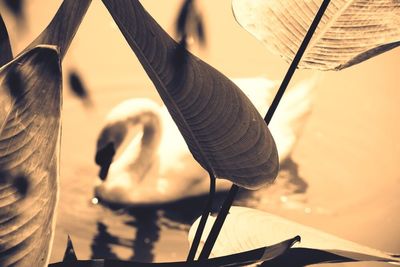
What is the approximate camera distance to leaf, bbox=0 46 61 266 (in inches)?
9.5

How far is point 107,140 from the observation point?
2.76 feet

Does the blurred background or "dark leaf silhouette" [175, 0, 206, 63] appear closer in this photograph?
"dark leaf silhouette" [175, 0, 206, 63]

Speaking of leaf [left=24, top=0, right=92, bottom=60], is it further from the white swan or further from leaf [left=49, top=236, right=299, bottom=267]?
the white swan

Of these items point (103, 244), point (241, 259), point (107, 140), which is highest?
point (241, 259)

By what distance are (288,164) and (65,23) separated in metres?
0.90

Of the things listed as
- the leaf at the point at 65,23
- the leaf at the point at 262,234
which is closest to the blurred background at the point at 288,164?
the leaf at the point at 262,234

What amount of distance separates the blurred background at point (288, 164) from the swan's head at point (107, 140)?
2.3 inches

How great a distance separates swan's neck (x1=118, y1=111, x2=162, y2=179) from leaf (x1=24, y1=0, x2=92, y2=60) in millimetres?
856

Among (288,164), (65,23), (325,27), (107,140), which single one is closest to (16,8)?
(65,23)

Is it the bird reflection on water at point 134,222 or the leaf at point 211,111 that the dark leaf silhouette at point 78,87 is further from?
the bird reflection on water at point 134,222

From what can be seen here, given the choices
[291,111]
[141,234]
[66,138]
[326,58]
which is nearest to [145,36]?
[326,58]

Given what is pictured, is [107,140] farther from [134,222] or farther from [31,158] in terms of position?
[31,158]

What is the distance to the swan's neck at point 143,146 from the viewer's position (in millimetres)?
1174

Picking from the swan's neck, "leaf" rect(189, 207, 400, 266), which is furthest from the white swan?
"leaf" rect(189, 207, 400, 266)
